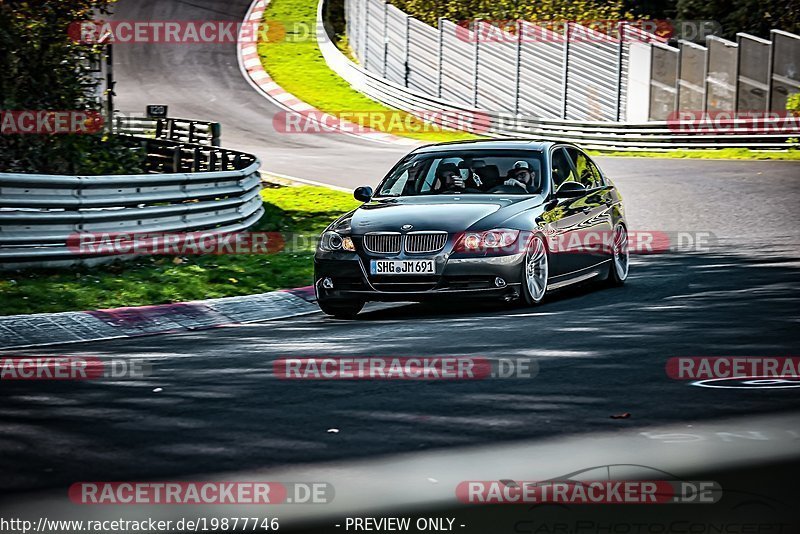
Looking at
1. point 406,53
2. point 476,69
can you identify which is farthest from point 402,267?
point 406,53

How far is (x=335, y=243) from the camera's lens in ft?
39.9

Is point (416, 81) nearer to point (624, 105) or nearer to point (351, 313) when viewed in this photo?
point (624, 105)

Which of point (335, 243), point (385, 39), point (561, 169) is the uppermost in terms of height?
point (385, 39)

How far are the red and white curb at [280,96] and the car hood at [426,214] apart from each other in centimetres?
2545

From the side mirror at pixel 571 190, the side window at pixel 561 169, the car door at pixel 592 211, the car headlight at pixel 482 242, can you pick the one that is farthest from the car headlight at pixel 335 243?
the car door at pixel 592 211

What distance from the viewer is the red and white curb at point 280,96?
4053cm

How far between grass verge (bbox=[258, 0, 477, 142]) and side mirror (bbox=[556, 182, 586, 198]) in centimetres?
2432

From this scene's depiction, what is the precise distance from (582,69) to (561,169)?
26.1m

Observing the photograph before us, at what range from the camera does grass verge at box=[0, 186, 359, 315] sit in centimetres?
1270

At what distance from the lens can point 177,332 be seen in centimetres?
1184

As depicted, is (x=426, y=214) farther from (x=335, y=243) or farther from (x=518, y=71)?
(x=518, y=71)

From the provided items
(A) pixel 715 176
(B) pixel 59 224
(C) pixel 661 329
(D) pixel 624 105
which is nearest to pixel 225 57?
(D) pixel 624 105

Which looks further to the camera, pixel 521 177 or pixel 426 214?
pixel 521 177

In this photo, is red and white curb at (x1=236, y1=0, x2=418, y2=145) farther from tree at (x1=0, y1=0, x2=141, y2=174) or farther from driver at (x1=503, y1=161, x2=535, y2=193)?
driver at (x1=503, y1=161, x2=535, y2=193)
